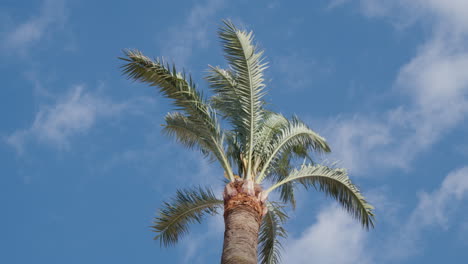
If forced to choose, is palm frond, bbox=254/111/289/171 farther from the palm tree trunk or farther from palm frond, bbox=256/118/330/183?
the palm tree trunk

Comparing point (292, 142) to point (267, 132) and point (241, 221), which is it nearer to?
point (267, 132)

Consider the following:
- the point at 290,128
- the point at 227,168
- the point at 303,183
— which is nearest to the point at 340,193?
the point at 303,183

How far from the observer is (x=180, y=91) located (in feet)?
48.2

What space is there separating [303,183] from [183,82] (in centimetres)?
357

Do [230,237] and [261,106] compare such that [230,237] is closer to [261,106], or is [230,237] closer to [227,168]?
A: [227,168]

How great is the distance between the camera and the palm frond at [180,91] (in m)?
14.7

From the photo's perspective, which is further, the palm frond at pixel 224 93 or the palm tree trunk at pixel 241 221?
the palm frond at pixel 224 93

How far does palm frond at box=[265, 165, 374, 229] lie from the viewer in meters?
15.1

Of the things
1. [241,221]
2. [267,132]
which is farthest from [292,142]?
[241,221]

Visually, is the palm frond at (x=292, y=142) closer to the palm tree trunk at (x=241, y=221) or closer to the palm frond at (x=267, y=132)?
the palm frond at (x=267, y=132)

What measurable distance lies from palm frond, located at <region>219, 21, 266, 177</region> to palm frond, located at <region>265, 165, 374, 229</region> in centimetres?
152

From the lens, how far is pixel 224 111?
1573 centimetres

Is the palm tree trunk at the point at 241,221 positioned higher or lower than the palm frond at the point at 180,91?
lower

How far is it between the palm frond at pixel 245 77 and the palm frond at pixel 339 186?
1.52 m
